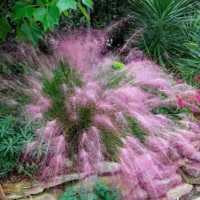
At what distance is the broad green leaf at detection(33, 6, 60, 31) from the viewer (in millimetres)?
2066

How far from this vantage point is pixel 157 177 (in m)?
2.69

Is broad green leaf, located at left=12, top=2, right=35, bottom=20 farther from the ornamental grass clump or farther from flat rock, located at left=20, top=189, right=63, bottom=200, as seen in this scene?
flat rock, located at left=20, top=189, right=63, bottom=200

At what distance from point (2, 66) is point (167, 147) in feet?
5.41

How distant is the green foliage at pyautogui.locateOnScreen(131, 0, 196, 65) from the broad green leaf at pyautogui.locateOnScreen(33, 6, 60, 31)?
256 cm

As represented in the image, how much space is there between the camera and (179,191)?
112 inches

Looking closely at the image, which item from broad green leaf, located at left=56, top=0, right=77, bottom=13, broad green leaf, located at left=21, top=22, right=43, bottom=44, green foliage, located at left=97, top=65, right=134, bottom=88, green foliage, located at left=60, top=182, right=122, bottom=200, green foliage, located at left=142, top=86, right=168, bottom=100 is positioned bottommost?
green foliage, located at left=60, top=182, right=122, bottom=200

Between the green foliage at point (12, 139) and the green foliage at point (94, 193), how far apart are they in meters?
0.40

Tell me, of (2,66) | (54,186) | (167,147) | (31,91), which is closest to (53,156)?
(54,186)

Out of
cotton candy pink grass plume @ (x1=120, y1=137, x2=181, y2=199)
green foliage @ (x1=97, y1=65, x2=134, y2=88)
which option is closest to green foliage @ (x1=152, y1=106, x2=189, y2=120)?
green foliage @ (x1=97, y1=65, x2=134, y2=88)

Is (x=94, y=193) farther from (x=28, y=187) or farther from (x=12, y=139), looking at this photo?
(x=12, y=139)

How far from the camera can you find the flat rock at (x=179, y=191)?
278cm

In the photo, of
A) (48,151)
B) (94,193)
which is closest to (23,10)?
(48,151)

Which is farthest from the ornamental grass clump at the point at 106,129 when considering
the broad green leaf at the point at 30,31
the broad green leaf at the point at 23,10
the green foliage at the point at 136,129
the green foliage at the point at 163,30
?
the green foliage at the point at 163,30

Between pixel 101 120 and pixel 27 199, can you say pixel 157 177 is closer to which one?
pixel 101 120
